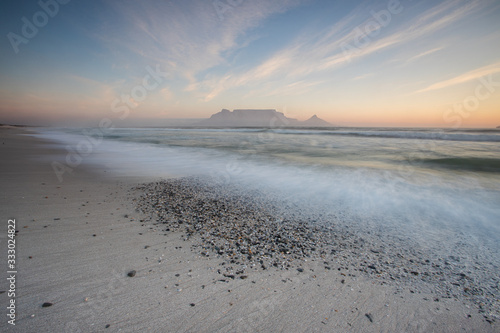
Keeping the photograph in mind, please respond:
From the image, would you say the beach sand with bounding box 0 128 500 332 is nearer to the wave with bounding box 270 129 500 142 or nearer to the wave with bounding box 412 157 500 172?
the wave with bounding box 412 157 500 172

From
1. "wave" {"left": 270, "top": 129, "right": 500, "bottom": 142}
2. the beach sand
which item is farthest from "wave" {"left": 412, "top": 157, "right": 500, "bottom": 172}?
"wave" {"left": 270, "top": 129, "right": 500, "bottom": 142}

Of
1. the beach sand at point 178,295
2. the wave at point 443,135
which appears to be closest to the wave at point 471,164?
the beach sand at point 178,295

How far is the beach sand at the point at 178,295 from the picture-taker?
2.07 m

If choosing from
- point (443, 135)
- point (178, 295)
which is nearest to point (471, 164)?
point (178, 295)

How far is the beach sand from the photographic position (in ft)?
6.78

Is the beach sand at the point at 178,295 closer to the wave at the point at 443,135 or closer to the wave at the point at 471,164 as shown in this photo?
the wave at the point at 471,164

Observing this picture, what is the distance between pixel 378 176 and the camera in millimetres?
9250

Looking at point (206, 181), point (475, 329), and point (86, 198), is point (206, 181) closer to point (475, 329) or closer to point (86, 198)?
point (86, 198)

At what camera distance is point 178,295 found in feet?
7.70

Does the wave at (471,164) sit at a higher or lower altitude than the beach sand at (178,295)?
lower

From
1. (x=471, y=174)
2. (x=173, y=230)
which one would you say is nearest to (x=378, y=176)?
(x=471, y=174)

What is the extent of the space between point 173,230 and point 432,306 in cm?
Answer: 349

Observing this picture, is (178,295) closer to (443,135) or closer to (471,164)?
(471,164)

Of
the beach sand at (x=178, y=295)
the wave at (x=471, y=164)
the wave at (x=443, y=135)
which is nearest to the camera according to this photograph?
the beach sand at (x=178, y=295)
